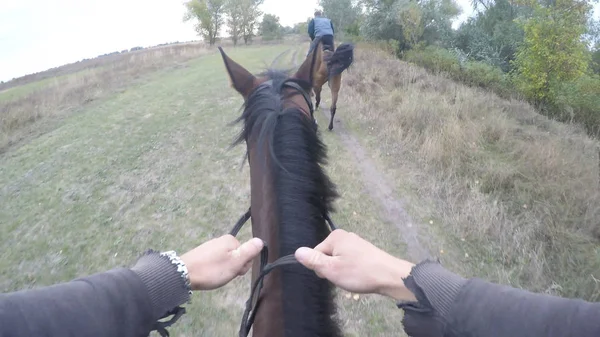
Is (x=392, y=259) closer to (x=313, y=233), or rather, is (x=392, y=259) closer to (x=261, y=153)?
(x=313, y=233)

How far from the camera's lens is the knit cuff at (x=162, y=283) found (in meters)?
1.07

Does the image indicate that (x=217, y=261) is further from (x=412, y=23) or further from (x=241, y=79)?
(x=412, y=23)

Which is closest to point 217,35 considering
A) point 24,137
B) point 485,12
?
point 485,12

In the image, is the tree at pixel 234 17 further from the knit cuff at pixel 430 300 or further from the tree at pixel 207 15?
the knit cuff at pixel 430 300

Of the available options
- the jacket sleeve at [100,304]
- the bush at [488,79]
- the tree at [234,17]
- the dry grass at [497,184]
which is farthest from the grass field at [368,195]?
the tree at [234,17]

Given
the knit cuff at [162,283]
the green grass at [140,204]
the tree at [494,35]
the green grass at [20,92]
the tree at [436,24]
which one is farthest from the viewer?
the tree at [436,24]

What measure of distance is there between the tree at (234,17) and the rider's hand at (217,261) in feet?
150

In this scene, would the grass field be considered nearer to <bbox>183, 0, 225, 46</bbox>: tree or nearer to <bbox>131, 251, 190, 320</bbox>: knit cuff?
<bbox>131, 251, 190, 320</bbox>: knit cuff

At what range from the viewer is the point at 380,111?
25.1 feet

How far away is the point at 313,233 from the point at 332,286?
25 cm

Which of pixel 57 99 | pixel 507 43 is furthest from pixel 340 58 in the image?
pixel 507 43

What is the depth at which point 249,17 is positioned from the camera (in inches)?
1704

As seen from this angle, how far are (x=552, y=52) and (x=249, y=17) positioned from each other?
40.2m

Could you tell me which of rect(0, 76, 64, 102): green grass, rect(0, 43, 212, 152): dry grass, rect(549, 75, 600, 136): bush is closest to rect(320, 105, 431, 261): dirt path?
rect(549, 75, 600, 136): bush
